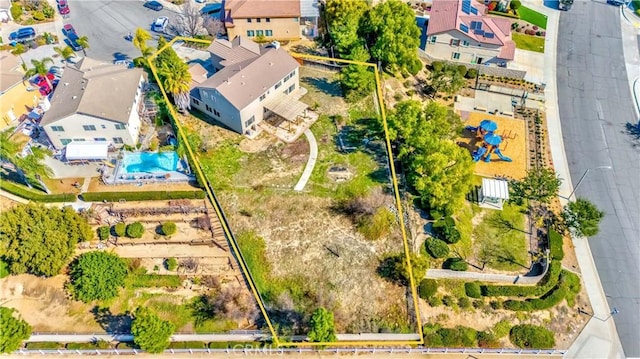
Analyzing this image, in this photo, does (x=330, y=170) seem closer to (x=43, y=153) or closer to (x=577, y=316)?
(x=577, y=316)

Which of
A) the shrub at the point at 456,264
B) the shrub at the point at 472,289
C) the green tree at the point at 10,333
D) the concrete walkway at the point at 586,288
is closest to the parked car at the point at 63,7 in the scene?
the green tree at the point at 10,333

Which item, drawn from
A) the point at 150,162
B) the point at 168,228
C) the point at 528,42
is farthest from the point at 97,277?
the point at 528,42

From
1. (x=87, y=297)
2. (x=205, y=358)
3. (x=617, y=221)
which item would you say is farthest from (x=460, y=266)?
(x=87, y=297)

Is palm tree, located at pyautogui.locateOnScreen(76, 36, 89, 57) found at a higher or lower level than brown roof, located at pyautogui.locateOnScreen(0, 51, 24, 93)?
higher

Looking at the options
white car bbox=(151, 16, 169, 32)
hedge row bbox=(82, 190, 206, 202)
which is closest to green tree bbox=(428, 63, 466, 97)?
hedge row bbox=(82, 190, 206, 202)

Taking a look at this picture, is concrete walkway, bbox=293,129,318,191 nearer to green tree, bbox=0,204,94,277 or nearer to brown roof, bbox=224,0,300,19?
brown roof, bbox=224,0,300,19

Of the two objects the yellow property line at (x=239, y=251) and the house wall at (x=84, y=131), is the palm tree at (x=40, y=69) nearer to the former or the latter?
the house wall at (x=84, y=131)

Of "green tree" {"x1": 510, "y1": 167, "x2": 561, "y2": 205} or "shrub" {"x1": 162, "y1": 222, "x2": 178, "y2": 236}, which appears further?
"green tree" {"x1": 510, "y1": 167, "x2": 561, "y2": 205}

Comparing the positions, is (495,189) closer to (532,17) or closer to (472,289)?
(472,289)
